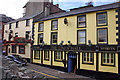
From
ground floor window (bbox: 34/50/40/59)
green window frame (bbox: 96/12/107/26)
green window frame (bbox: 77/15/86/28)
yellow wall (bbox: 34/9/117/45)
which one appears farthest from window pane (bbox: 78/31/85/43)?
ground floor window (bbox: 34/50/40/59)

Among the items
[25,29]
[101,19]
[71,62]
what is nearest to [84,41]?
[101,19]

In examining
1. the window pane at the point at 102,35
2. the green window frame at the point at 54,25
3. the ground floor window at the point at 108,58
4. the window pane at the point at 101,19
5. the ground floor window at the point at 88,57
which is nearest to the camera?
the ground floor window at the point at 108,58

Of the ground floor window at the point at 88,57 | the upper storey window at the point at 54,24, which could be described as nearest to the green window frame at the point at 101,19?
the ground floor window at the point at 88,57

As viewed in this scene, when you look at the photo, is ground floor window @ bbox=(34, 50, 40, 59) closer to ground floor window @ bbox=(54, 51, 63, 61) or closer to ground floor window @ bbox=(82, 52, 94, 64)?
ground floor window @ bbox=(54, 51, 63, 61)

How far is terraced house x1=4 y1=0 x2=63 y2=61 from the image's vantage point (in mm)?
20469

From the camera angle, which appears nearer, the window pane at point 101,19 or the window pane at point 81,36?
the window pane at point 101,19

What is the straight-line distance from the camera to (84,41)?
14039 millimetres

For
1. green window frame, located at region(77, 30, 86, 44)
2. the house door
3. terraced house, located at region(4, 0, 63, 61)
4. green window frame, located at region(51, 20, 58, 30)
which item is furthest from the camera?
terraced house, located at region(4, 0, 63, 61)

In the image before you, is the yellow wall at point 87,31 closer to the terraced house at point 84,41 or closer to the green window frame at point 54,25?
the terraced house at point 84,41

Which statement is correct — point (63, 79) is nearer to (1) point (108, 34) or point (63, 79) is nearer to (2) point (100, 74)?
(2) point (100, 74)

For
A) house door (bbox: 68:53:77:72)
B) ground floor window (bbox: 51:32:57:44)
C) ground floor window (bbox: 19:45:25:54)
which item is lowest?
house door (bbox: 68:53:77:72)

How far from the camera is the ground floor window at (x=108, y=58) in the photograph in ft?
39.3

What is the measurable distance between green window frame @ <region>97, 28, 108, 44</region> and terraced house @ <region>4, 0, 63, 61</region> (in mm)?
12020

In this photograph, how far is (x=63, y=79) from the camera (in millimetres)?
12172
